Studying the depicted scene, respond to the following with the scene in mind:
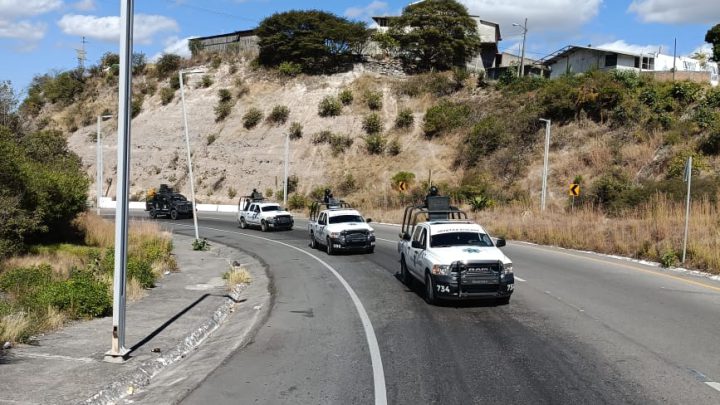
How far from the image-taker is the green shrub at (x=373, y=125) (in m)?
65.0

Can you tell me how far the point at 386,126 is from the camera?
66.1m

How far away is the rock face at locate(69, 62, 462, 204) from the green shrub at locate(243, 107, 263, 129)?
0.66 metres

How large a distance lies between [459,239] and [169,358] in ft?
23.0

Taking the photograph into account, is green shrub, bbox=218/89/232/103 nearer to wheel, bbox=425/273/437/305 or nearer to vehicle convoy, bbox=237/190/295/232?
vehicle convoy, bbox=237/190/295/232

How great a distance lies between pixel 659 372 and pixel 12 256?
62.7 ft

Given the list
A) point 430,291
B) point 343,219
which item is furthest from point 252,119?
point 430,291

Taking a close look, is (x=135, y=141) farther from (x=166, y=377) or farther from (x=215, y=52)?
(x=166, y=377)

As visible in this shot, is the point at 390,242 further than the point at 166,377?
Yes

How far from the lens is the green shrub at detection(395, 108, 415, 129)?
64625 mm

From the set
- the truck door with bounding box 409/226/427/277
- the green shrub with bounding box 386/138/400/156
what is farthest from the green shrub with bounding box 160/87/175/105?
the truck door with bounding box 409/226/427/277

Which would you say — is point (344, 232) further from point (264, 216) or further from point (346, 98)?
point (346, 98)

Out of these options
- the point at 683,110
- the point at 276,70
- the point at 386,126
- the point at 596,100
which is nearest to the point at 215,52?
the point at 276,70

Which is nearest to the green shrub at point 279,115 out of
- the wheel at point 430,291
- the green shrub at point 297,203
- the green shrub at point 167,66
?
the green shrub at point 297,203

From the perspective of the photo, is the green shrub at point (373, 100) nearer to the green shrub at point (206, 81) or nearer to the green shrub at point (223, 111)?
the green shrub at point (223, 111)
